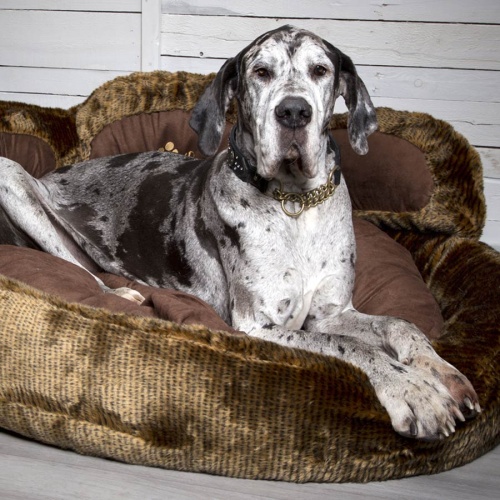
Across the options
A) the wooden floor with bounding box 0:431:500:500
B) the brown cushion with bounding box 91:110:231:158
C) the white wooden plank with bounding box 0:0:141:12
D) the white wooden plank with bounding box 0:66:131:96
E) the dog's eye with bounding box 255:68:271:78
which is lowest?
the wooden floor with bounding box 0:431:500:500

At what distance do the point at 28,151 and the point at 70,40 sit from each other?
1.63m

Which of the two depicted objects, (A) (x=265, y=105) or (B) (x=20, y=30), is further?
(B) (x=20, y=30)

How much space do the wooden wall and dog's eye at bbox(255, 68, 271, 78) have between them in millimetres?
2740

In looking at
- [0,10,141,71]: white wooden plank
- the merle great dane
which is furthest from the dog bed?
[0,10,141,71]: white wooden plank

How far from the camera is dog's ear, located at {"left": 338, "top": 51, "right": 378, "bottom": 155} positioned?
3.45 m

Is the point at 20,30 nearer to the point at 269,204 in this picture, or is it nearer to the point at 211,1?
the point at 211,1

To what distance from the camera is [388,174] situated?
4531mm

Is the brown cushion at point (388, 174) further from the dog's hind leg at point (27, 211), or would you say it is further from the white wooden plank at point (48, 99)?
the white wooden plank at point (48, 99)

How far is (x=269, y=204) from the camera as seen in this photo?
11.0 feet

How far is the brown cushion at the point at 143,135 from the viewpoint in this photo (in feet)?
16.0

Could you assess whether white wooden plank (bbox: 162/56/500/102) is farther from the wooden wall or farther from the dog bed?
the dog bed

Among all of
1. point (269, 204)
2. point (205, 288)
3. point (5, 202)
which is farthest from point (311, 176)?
point (5, 202)

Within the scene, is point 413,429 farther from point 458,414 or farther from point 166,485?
point 166,485

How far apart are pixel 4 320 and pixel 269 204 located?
1.13 m
